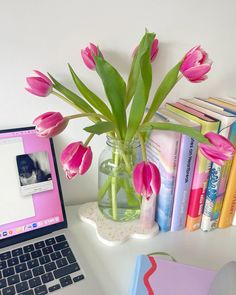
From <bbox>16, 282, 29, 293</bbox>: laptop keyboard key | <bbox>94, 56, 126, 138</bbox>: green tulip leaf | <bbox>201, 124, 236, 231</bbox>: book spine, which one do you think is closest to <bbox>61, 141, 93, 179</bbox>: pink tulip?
<bbox>94, 56, 126, 138</bbox>: green tulip leaf

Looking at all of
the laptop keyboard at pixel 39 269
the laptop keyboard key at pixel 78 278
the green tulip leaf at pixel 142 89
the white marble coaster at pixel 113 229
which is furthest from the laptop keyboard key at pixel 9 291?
the green tulip leaf at pixel 142 89

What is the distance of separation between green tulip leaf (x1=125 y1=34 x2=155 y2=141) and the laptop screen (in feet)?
0.66

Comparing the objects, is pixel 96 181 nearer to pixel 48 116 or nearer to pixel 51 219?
pixel 51 219

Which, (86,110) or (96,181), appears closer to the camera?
(86,110)

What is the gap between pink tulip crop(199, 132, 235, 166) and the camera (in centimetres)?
50

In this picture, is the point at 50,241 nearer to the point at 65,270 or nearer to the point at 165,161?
the point at 65,270

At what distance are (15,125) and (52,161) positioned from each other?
111 millimetres

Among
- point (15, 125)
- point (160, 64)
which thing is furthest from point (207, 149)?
point (15, 125)

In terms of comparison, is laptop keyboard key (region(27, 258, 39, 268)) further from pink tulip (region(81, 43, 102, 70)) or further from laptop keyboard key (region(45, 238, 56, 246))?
pink tulip (region(81, 43, 102, 70))

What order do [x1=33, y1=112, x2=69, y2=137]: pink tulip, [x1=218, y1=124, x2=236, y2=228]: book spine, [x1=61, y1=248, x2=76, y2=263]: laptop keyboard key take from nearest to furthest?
1. [x1=33, y1=112, x2=69, y2=137]: pink tulip
2. [x1=61, y1=248, x2=76, y2=263]: laptop keyboard key
3. [x1=218, y1=124, x2=236, y2=228]: book spine

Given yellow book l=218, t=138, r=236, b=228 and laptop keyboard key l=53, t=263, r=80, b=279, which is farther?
yellow book l=218, t=138, r=236, b=228

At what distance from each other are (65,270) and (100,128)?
0.89 ft

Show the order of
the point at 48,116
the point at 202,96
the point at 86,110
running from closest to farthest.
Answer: the point at 48,116
the point at 86,110
the point at 202,96

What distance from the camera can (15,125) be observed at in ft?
2.08
